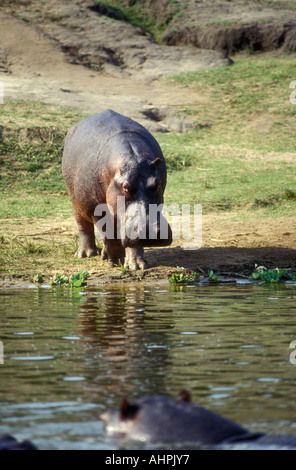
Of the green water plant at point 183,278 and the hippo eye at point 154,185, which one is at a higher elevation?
the hippo eye at point 154,185

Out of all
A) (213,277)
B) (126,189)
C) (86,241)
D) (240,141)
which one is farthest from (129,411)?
(240,141)

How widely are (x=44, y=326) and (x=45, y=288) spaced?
1.91 meters

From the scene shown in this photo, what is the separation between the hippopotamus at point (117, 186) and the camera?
6316 mm

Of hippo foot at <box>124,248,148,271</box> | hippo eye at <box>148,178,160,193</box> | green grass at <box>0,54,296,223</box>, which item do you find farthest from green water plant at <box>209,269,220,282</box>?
green grass at <box>0,54,296,223</box>

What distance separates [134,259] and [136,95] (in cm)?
1145

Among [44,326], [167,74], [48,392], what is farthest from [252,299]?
[167,74]

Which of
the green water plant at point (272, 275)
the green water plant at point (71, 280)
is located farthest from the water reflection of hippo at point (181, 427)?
the green water plant at point (272, 275)

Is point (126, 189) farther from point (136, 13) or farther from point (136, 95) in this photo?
point (136, 13)

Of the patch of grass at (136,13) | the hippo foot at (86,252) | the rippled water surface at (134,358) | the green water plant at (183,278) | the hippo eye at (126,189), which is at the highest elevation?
the patch of grass at (136,13)

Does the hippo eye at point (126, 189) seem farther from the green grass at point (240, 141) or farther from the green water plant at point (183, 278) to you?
the green grass at point (240, 141)

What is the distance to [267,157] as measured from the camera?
556 inches

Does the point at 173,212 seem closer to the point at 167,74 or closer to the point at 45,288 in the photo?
the point at 45,288

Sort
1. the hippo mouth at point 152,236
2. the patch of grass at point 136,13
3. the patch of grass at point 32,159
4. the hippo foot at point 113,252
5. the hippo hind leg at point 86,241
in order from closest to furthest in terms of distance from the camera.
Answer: the hippo mouth at point 152,236 < the hippo foot at point 113,252 < the hippo hind leg at point 86,241 < the patch of grass at point 32,159 < the patch of grass at point 136,13

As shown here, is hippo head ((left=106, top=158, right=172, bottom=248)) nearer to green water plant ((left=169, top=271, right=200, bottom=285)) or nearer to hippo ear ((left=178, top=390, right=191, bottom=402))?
green water plant ((left=169, top=271, right=200, bottom=285))
